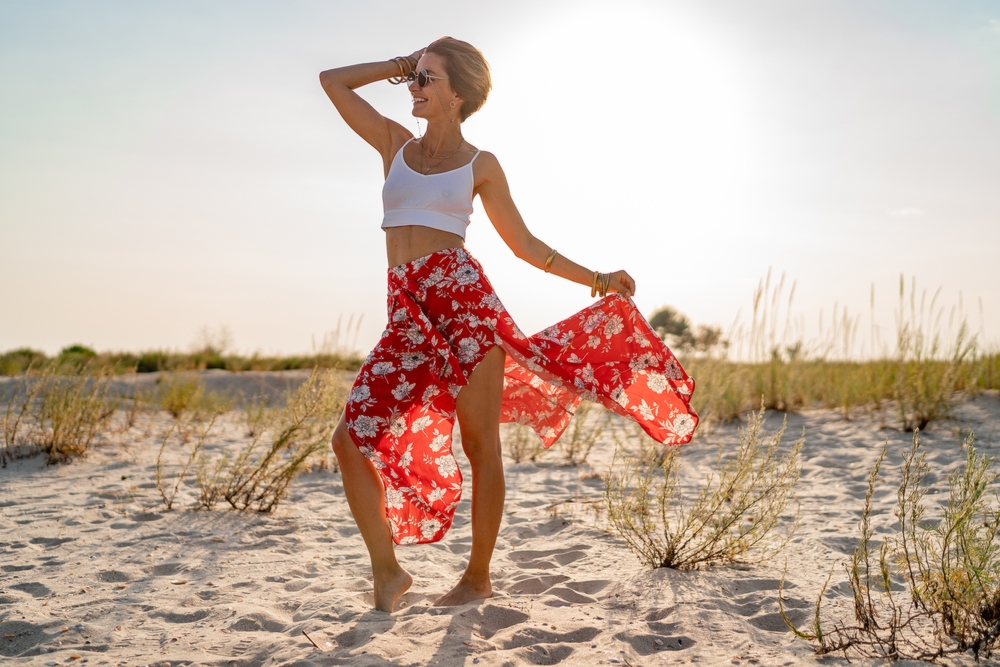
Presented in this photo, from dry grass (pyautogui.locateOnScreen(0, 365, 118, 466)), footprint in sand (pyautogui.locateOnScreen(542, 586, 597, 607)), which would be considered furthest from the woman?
dry grass (pyautogui.locateOnScreen(0, 365, 118, 466))

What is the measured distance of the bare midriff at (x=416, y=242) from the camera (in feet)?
9.76

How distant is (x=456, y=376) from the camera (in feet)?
9.49

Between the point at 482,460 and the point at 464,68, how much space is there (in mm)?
1547

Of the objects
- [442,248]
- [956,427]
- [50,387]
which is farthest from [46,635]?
[956,427]

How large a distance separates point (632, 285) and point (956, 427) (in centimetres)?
441

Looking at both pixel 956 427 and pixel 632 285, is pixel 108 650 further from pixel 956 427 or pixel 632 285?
pixel 956 427

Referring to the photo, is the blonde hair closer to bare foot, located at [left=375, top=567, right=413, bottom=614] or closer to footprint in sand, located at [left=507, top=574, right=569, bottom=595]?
bare foot, located at [left=375, top=567, right=413, bottom=614]

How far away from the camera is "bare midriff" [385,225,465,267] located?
2.97 meters

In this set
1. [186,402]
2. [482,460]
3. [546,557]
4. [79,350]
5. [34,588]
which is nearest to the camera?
[482,460]

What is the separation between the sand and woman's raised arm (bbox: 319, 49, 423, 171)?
186 cm

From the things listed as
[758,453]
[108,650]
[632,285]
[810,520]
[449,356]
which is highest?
[632,285]

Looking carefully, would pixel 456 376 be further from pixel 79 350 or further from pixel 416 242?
pixel 79 350

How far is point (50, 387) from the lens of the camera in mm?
6273

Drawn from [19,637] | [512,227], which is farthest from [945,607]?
[19,637]
